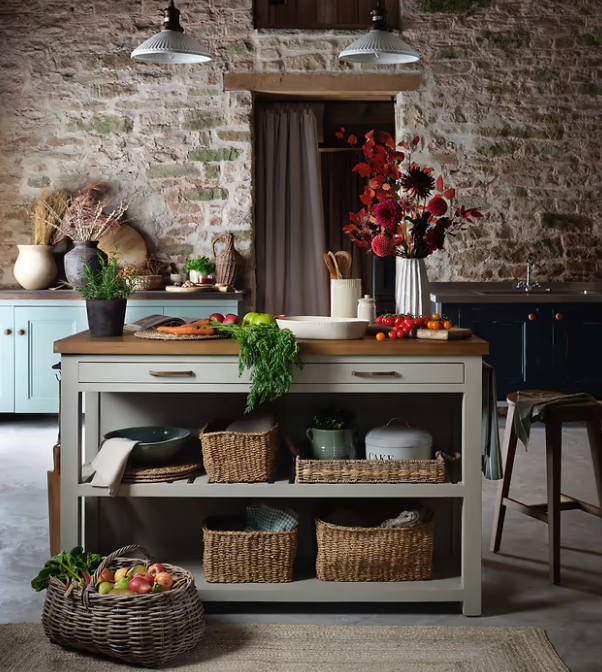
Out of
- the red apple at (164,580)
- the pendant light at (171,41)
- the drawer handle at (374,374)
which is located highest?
the pendant light at (171,41)

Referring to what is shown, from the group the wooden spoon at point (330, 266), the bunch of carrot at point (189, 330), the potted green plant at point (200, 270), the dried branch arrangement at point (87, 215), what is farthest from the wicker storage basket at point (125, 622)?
the dried branch arrangement at point (87, 215)

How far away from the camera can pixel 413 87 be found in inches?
256

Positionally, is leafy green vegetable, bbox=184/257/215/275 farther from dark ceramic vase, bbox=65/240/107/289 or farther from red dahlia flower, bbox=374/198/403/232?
red dahlia flower, bbox=374/198/403/232

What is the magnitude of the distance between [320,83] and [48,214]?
92.4 inches

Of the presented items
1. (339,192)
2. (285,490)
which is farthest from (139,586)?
(339,192)

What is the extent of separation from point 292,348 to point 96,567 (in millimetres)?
945

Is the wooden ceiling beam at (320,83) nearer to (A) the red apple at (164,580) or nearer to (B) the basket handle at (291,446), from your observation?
(B) the basket handle at (291,446)

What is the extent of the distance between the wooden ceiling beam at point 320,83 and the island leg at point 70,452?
4.21 meters

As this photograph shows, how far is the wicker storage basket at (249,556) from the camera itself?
287 centimetres

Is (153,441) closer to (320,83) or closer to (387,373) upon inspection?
(387,373)

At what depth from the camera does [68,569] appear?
260cm

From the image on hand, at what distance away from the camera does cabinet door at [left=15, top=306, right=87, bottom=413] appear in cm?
609

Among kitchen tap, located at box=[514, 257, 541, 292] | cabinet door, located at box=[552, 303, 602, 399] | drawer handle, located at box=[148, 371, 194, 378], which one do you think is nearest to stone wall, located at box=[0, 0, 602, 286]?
kitchen tap, located at box=[514, 257, 541, 292]

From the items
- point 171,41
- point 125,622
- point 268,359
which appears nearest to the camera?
point 125,622
